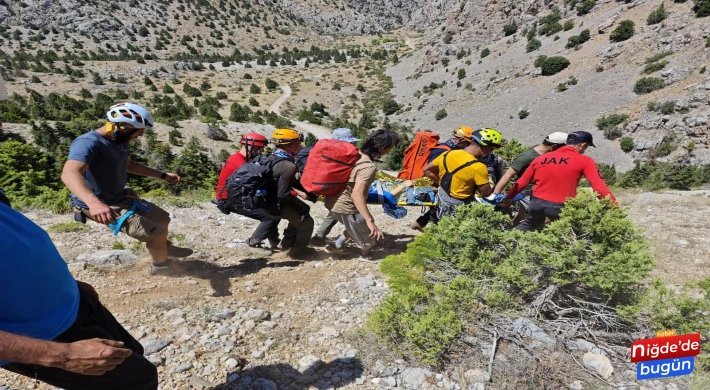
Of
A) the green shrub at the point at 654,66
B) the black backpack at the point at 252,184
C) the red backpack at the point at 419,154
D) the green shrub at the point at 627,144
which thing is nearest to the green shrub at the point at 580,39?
the green shrub at the point at 654,66

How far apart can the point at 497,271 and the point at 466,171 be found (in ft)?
4.85

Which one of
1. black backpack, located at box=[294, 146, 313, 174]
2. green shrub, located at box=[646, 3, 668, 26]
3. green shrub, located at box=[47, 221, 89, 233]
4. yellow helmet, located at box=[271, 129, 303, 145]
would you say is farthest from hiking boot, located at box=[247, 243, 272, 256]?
green shrub, located at box=[646, 3, 668, 26]

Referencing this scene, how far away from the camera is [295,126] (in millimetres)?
36844

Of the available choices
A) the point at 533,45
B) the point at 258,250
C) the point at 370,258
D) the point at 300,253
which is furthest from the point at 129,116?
the point at 533,45

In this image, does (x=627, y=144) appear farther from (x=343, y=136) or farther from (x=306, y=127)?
(x=306, y=127)

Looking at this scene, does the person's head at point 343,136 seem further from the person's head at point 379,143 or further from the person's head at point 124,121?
the person's head at point 124,121

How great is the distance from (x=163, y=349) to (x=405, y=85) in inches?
2140

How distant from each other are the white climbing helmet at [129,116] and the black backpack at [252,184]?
1.16 metres

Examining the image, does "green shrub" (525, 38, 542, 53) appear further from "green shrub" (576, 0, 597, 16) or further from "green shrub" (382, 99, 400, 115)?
"green shrub" (382, 99, 400, 115)

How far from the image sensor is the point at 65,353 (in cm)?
136

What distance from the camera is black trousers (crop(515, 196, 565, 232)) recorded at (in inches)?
164

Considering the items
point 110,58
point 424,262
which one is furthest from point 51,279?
point 110,58

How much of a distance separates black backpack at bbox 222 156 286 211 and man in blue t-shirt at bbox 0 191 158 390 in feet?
8.39

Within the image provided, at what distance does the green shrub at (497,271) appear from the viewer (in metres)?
2.60
